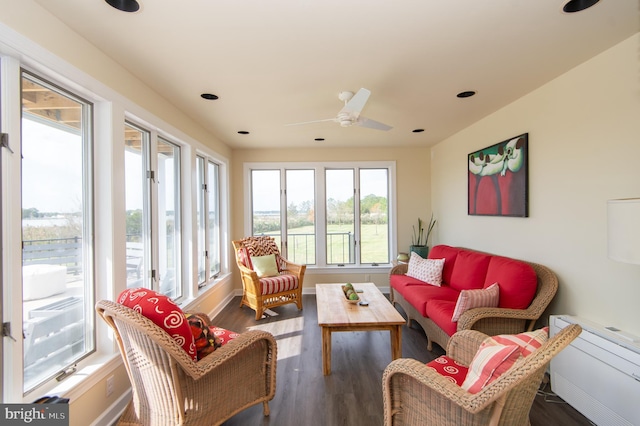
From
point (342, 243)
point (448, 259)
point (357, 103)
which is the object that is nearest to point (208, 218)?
point (342, 243)

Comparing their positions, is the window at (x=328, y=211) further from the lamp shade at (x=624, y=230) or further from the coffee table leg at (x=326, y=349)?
the lamp shade at (x=624, y=230)

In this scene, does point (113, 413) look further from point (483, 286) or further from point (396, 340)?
point (483, 286)

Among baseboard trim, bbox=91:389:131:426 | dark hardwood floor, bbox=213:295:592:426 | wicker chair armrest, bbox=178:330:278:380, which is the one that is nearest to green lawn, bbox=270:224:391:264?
dark hardwood floor, bbox=213:295:592:426

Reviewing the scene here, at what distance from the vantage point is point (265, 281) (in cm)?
394

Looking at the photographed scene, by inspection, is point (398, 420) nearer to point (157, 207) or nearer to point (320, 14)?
point (320, 14)

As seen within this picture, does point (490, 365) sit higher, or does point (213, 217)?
point (213, 217)

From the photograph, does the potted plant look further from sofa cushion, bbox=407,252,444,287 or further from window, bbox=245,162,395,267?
sofa cushion, bbox=407,252,444,287

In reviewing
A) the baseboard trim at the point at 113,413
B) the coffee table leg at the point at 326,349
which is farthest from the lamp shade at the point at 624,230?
the baseboard trim at the point at 113,413

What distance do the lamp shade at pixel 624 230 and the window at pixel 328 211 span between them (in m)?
3.56

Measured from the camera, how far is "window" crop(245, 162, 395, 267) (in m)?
5.13

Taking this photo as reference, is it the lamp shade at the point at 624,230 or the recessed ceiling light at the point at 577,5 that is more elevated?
the recessed ceiling light at the point at 577,5

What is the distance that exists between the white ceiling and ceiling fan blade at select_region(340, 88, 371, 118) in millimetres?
207

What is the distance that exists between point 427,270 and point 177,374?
310cm

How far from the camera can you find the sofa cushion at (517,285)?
250 cm
